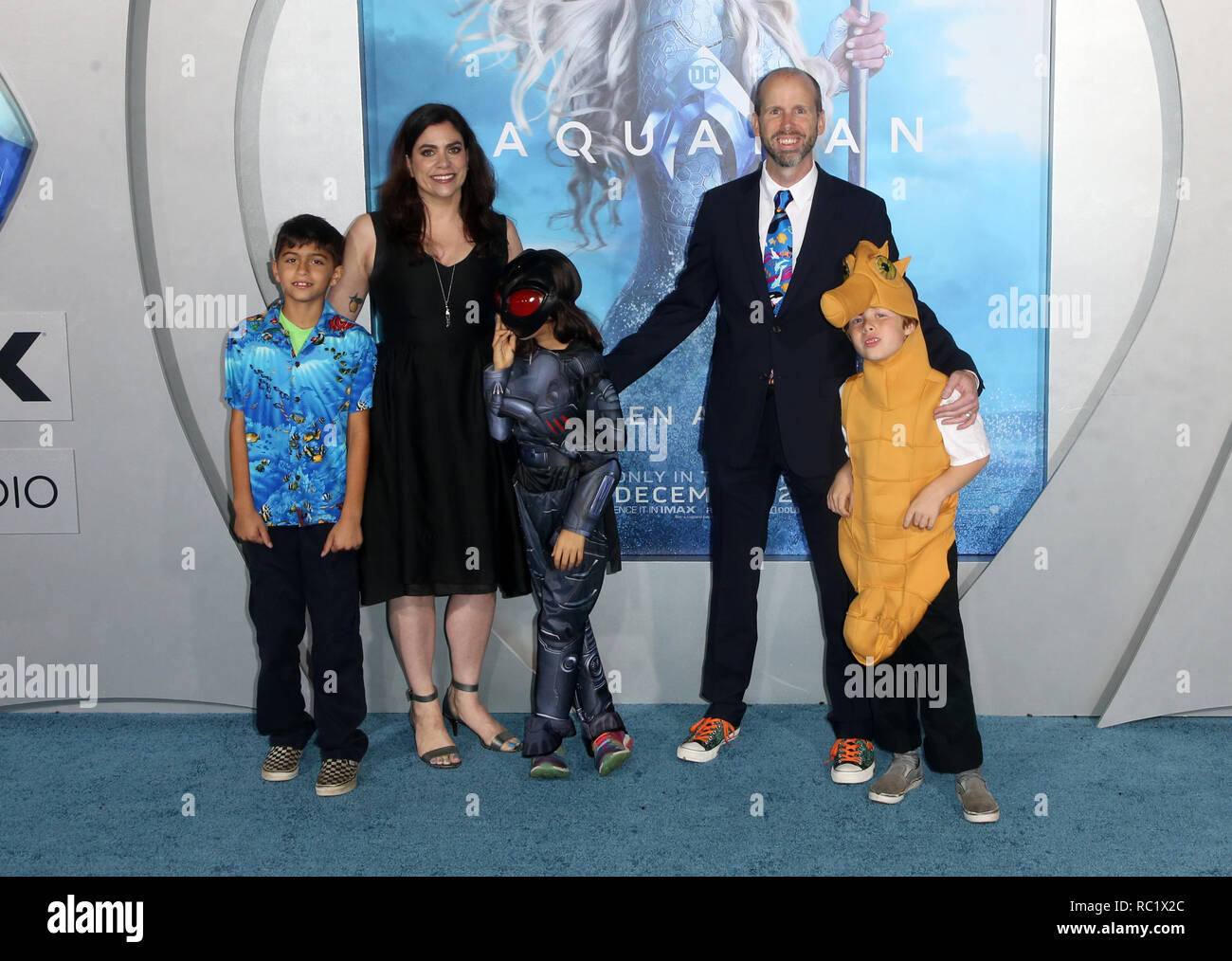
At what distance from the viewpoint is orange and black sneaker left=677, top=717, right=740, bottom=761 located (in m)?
3.09

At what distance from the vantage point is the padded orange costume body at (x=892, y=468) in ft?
8.52

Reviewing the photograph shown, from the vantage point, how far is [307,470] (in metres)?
2.86

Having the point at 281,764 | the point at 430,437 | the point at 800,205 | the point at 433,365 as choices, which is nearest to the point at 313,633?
the point at 281,764

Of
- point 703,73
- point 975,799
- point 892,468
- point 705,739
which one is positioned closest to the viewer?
point 892,468

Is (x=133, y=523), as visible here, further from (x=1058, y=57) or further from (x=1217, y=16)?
(x=1217, y=16)

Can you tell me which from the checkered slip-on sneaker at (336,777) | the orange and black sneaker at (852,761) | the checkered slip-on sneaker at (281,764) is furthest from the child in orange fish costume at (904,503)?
the checkered slip-on sneaker at (281,764)

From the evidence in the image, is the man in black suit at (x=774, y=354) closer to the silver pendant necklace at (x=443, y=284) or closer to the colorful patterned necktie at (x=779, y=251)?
the colorful patterned necktie at (x=779, y=251)

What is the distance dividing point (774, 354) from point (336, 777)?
1672 mm

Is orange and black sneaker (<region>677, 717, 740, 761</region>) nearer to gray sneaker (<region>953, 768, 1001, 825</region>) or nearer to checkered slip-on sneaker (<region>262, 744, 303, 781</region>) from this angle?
gray sneaker (<region>953, 768, 1001, 825</region>)

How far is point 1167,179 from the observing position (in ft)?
10.9

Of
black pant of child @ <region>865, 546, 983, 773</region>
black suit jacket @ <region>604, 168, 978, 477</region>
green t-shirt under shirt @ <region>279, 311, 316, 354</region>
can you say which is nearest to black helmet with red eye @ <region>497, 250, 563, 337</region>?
black suit jacket @ <region>604, 168, 978, 477</region>

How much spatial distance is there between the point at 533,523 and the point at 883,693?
1046 millimetres

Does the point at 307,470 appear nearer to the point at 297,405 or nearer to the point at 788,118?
the point at 297,405

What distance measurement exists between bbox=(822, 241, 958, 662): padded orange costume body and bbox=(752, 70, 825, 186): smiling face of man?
398 millimetres
